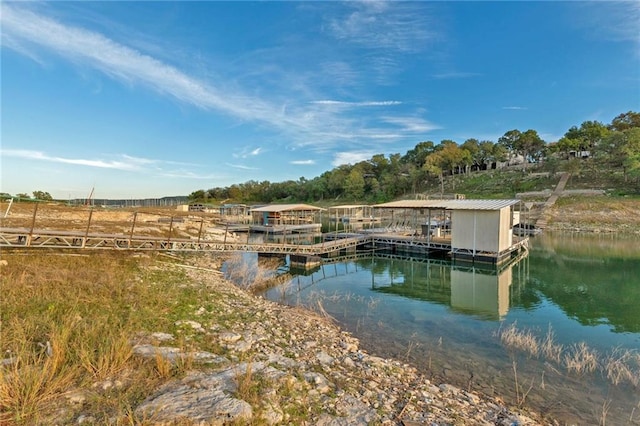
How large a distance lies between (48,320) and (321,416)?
4867mm

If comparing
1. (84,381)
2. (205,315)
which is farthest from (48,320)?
(205,315)

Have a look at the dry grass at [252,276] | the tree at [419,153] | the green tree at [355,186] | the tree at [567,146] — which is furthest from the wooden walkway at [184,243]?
the tree at [419,153]

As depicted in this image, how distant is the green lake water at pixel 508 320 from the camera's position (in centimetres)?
607

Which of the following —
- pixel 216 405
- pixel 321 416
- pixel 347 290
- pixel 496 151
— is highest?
pixel 496 151

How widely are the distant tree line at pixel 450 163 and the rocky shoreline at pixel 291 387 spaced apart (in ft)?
162

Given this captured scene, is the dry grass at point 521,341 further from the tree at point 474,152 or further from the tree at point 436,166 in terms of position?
the tree at point 474,152

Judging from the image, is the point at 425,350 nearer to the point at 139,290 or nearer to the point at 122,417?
the point at 122,417

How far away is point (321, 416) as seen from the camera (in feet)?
13.1

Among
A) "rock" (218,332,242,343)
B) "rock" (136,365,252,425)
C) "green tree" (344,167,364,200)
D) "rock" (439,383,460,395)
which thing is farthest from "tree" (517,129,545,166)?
"rock" (136,365,252,425)

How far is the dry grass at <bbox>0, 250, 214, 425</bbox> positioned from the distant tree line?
52.4m

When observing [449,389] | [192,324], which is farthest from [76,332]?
[449,389]

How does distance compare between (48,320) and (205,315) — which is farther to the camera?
(205,315)

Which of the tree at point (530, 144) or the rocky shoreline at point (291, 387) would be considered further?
the tree at point (530, 144)

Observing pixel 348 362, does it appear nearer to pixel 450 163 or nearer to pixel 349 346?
pixel 349 346
